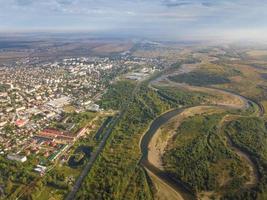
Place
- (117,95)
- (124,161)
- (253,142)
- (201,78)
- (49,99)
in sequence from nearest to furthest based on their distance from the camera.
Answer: (124,161)
(253,142)
(49,99)
(117,95)
(201,78)

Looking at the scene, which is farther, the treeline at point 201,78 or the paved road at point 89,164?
the treeline at point 201,78

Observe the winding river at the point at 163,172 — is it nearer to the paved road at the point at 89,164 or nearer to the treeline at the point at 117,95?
the paved road at the point at 89,164

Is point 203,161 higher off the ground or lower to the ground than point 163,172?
higher

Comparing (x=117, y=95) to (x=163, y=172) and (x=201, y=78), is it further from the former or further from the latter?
(x=163, y=172)

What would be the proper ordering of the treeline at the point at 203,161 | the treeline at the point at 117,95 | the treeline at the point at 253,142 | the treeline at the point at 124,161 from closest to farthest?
the treeline at the point at 253,142 < the treeline at the point at 124,161 < the treeline at the point at 203,161 < the treeline at the point at 117,95

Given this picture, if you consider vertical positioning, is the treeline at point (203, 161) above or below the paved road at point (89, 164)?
above

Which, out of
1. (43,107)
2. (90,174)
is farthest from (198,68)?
(90,174)

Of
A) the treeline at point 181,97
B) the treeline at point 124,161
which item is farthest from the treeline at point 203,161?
the treeline at point 181,97

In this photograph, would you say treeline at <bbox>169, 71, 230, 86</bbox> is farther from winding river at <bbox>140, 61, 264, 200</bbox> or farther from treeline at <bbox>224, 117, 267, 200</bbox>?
treeline at <bbox>224, 117, 267, 200</bbox>

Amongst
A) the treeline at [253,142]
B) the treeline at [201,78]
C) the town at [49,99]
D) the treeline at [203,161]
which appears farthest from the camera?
the treeline at [201,78]

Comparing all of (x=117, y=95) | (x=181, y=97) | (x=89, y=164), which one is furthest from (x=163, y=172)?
(x=117, y=95)
